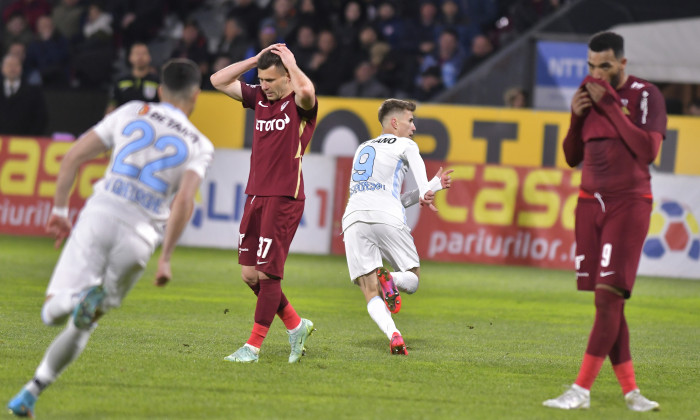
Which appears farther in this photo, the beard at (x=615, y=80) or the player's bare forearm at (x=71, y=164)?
the beard at (x=615, y=80)

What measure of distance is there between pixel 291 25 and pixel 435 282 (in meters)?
8.90

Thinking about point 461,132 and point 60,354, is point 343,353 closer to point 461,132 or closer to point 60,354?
point 60,354

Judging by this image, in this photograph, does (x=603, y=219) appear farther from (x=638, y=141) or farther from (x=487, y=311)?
(x=487, y=311)

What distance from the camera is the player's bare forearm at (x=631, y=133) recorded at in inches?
256

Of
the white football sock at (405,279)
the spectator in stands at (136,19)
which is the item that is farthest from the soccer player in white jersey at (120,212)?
the spectator in stands at (136,19)

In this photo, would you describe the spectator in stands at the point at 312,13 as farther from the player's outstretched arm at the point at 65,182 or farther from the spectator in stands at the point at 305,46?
the player's outstretched arm at the point at 65,182

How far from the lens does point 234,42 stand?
68.7 feet

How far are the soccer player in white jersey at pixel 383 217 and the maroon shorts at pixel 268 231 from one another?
913 millimetres

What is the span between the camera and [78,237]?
19.5ft

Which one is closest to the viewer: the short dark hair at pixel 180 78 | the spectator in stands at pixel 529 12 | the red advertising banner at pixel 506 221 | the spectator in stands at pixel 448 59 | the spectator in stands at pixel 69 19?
the short dark hair at pixel 180 78

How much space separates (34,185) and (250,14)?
6260mm

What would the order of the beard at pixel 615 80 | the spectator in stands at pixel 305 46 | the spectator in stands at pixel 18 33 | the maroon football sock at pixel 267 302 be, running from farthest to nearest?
1. the spectator in stands at pixel 18 33
2. the spectator in stands at pixel 305 46
3. the maroon football sock at pixel 267 302
4. the beard at pixel 615 80

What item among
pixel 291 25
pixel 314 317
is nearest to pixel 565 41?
pixel 291 25

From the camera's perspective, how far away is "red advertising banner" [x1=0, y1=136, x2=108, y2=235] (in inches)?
677
